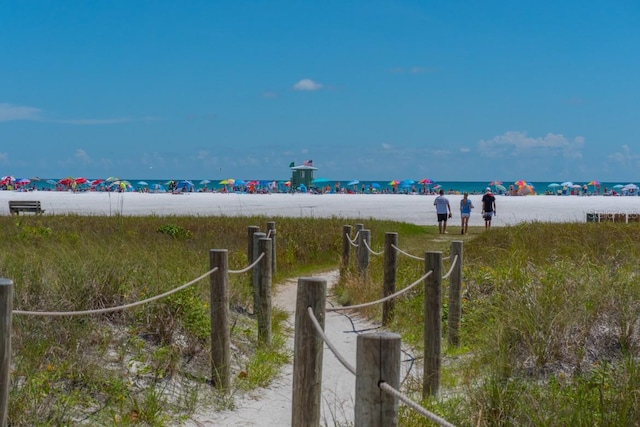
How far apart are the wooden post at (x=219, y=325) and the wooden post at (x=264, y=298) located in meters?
1.34

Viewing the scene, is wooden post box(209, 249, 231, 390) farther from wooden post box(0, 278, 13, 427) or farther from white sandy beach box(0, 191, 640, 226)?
white sandy beach box(0, 191, 640, 226)

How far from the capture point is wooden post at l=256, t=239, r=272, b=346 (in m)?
7.75

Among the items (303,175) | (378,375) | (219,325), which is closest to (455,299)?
(219,325)

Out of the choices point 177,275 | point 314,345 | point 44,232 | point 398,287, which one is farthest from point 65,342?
point 44,232

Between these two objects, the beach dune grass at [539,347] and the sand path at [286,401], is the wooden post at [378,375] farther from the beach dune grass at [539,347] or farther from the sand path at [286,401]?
the beach dune grass at [539,347]

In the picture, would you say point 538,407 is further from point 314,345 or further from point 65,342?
point 65,342

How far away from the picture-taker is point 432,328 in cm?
648

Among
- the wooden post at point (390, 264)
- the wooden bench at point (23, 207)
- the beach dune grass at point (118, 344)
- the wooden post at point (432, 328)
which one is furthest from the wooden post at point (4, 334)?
the wooden bench at point (23, 207)

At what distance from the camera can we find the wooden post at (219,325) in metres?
6.34

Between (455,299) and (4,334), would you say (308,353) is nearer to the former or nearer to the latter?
(4,334)

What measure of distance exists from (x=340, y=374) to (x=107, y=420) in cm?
266

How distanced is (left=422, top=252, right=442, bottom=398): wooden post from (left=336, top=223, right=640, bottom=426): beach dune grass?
121mm

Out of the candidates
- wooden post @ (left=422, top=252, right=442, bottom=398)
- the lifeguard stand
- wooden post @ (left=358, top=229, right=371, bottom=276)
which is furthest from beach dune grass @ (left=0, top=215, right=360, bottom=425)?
the lifeguard stand

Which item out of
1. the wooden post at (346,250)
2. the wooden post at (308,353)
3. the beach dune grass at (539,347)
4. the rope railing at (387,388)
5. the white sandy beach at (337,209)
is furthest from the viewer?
the white sandy beach at (337,209)
